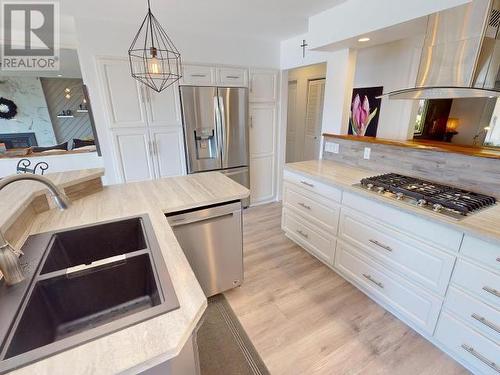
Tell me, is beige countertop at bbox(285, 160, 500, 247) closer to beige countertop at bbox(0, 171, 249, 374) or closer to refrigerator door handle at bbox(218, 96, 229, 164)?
beige countertop at bbox(0, 171, 249, 374)

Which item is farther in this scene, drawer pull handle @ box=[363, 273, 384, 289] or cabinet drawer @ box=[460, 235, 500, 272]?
drawer pull handle @ box=[363, 273, 384, 289]

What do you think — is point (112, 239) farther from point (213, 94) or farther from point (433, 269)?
point (213, 94)

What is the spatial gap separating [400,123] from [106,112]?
10.4 ft

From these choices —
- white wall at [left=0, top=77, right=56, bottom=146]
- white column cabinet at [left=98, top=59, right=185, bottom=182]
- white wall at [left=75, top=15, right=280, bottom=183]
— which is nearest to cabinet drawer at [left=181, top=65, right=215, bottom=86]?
white wall at [left=75, top=15, right=280, bottom=183]

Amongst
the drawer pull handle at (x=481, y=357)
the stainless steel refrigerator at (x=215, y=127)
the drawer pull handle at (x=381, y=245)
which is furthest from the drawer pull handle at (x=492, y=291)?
the stainless steel refrigerator at (x=215, y=127)

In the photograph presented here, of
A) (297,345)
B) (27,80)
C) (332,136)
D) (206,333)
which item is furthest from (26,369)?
(27,80)

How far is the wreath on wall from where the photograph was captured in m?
6.24

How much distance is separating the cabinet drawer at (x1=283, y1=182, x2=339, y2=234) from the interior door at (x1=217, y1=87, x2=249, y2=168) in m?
1.02

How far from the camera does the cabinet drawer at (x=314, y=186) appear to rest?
2027 millimetres

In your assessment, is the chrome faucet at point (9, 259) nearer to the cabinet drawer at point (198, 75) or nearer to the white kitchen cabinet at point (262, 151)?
the cabinet drawer at point (198, 75)

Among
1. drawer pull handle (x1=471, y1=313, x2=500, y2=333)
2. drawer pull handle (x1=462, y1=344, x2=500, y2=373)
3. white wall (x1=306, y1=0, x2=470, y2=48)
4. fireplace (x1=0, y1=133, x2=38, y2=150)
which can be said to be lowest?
drawer pull handle (x1=462, y1=344, x2=500, y2=373)

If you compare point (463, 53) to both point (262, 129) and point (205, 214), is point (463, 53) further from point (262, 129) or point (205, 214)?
point (262, 129)

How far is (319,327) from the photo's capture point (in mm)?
1690

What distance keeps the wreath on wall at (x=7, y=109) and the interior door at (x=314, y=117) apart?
7.58m
